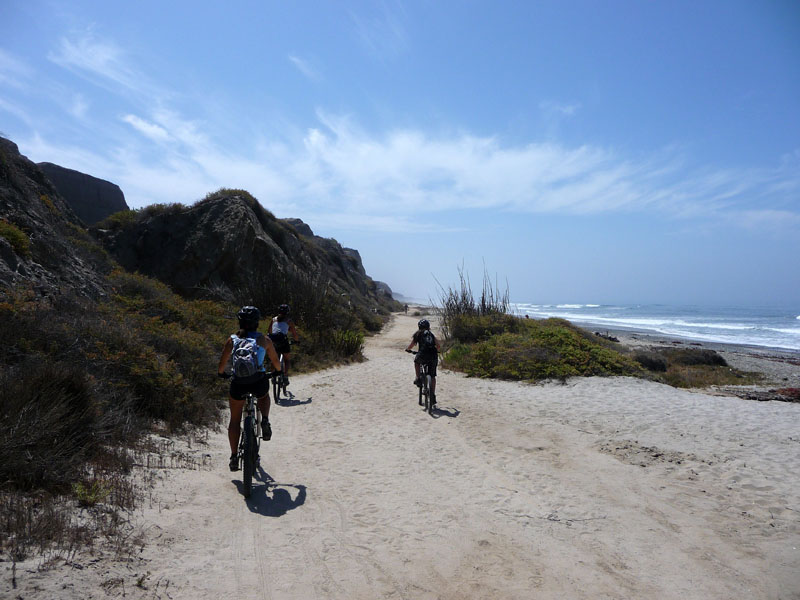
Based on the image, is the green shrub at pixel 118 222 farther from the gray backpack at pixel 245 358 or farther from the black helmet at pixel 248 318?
the gray backpack at pixel 245 358

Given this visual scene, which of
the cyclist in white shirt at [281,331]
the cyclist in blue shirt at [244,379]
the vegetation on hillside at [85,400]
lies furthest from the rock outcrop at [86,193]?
the cyclist in blue shirt at [244,379]

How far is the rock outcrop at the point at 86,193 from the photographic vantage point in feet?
73.6

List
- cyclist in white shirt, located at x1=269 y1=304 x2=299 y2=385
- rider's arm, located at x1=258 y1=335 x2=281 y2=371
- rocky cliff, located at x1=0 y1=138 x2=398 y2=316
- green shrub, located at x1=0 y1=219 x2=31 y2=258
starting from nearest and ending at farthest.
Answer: rider's arm, located at x1=258 y1=335 x2=281 y2=371 → green shrub, located at x1=0 y1=219 x2=31 y2=258 → cyclist in white shirt, located at x1=269 y1=304 x2=299 y2=385 → rocky cliff, located at x1=0 y1=138 x2=398 y2=316

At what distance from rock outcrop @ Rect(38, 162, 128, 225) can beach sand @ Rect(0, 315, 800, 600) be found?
65.8ft

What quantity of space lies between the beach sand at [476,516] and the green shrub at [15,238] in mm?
5586

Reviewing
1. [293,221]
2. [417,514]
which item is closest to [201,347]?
[417,514]

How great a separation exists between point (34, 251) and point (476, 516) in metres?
9.56

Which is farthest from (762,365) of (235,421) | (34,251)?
(34,251)

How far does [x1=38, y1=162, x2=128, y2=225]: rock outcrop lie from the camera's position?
73.6ft

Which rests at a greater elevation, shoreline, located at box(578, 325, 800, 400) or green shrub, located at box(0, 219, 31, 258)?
green shrub, located at box(0, 219, 31, 258)

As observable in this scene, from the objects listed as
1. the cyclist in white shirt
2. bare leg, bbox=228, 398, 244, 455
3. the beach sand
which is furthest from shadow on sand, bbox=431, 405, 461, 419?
bare leg, bbox=228, 398, 244, 455

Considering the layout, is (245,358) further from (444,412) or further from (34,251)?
(34,251)

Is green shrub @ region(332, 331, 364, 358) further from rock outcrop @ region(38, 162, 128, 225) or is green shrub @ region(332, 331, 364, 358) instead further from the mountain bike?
rock outcrop @ region(38, 162, 128, 225)

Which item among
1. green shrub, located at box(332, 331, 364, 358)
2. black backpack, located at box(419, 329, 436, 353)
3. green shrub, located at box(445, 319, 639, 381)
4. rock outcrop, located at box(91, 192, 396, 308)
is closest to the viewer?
black backpack, located at box(419, 329, 436, 353)
